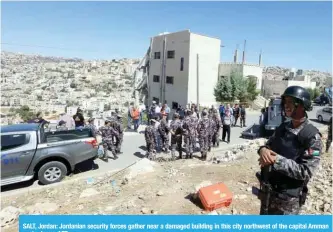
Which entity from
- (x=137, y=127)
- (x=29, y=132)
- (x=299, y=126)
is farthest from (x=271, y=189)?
(x=137, y=127)

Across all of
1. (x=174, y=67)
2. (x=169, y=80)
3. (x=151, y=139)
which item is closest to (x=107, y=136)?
(x=151, y=139)

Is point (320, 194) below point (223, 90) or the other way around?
below

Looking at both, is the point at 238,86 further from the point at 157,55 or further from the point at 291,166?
the point at 291,166

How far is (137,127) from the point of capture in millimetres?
14336

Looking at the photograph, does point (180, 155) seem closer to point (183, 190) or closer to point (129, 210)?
point (183, 190)

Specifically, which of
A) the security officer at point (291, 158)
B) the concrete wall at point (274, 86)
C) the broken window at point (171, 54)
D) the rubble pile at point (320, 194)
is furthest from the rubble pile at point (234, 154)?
the concrete wall at point (274, 86)

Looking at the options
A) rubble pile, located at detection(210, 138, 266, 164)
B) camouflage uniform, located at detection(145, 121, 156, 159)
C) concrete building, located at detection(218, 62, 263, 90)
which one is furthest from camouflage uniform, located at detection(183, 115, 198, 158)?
concrete building, located at detection(218, 62, 263, 90)

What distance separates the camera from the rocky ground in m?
5.32

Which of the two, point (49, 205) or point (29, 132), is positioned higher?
point (29, 132)

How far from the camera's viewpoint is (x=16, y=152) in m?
7.10

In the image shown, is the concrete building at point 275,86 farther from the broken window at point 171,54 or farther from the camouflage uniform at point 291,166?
the camouflage uniform at point 291,166

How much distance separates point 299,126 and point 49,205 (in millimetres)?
5157

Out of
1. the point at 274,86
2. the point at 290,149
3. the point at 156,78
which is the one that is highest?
the point at 156,78

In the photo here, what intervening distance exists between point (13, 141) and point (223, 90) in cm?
2281
